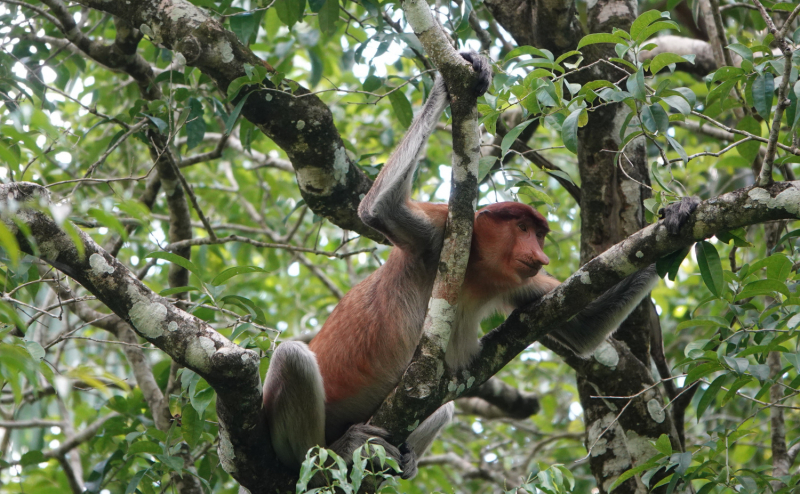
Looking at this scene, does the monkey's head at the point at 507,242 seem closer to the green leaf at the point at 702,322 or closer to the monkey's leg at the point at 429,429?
the green leaf at the point at 702,322

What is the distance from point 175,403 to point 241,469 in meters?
1.11

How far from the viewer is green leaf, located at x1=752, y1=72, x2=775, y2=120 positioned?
10.8 ft

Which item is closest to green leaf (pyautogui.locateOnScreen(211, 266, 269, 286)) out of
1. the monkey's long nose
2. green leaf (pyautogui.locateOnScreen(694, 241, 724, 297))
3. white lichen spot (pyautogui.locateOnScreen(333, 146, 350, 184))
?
white lichen spot (pyautogui.locateOnScreen(333, 146, 350, 184))

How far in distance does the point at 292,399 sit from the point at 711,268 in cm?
231

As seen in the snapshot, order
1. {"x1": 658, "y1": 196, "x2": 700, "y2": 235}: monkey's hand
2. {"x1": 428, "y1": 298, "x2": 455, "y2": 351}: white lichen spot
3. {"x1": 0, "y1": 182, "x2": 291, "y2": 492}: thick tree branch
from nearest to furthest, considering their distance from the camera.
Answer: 1. {"x1": 0, "y1": 182, "x2": 291, "y2": 492}: thick tree branch
2. {"x1": 658, "y1": 196, "x2": 700, "y2": 235}: monkey's hand
3. {"x1": 428, "y1": 298, "x2": 455, "y2": 351}: white lichen spot

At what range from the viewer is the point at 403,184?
12.8ft

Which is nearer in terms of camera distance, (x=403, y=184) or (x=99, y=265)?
(x=99, y=265)

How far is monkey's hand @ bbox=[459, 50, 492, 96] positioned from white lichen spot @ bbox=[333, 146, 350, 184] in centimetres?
126

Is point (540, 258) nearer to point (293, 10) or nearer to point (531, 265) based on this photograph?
point (531, 265)

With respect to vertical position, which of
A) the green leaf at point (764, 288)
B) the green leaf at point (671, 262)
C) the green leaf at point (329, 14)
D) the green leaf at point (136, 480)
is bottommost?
the green leaf at point (764, 288)

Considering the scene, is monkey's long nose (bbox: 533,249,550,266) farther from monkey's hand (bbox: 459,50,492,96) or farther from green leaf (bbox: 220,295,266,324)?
green leaf (bbox: 220,295,266,324)

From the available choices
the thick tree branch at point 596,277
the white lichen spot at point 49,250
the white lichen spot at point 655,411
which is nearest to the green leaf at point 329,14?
the thick tree branch at point 596,277

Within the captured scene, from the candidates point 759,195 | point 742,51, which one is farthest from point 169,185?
point 759,195

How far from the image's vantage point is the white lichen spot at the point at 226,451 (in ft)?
11.4
